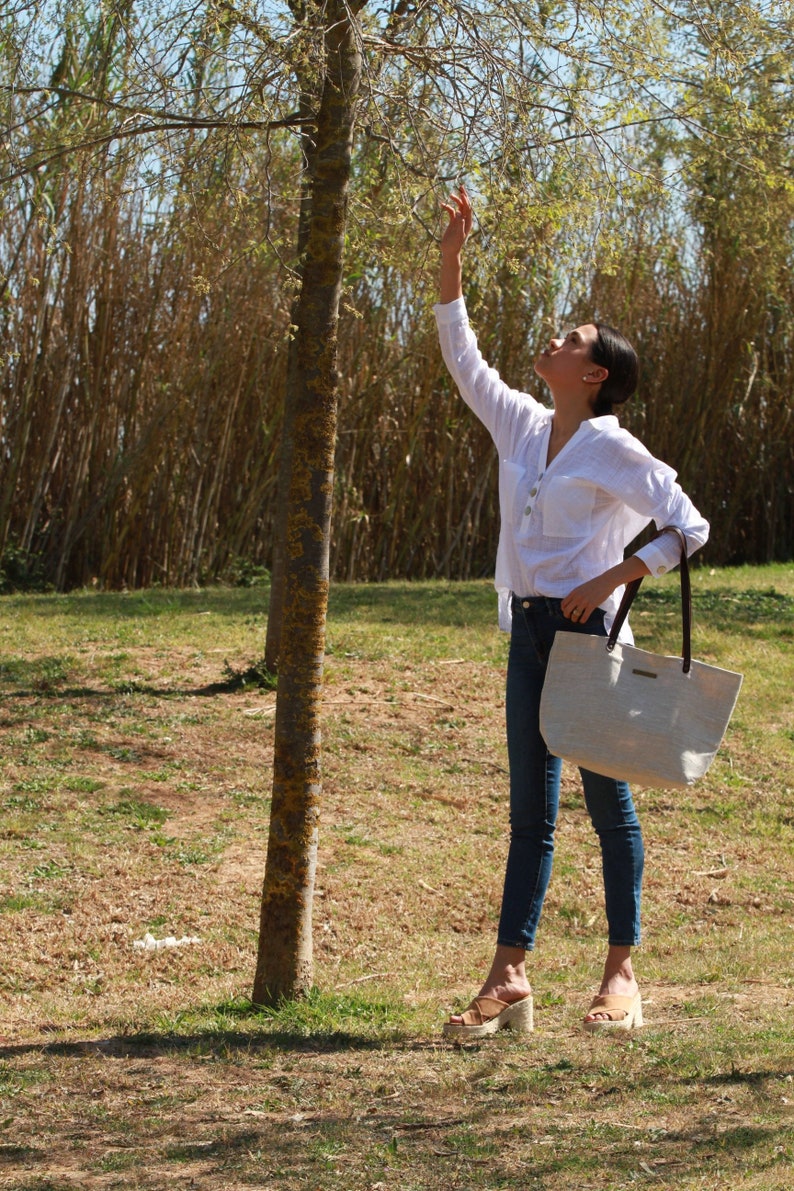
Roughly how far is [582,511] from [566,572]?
0.53ft

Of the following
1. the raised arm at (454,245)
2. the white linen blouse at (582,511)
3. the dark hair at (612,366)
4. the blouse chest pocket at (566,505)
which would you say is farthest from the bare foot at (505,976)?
the raised arm at (454,245)

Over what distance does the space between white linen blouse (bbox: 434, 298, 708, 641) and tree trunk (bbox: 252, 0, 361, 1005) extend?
1.68 feet

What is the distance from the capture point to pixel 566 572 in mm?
3537

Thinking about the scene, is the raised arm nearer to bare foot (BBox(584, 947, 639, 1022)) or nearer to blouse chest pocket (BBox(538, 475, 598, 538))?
blouse chest pocket (BBox(538, 475, 598, 538))

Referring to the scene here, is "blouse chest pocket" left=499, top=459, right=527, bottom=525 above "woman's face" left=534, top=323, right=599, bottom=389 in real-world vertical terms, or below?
below

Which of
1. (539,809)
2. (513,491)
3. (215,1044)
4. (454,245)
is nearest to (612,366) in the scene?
(513,491)

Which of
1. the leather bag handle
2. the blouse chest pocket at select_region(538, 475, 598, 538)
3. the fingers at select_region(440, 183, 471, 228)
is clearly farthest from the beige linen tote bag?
the fingers at select_region(440, 183, 471, 228)

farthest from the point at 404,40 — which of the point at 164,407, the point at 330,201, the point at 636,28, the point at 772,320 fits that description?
the point at 772,320

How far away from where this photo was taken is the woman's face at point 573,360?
144 inches

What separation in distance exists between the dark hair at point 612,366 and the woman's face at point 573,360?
0.6 inches

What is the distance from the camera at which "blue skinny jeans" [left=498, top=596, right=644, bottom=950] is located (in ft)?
11.7

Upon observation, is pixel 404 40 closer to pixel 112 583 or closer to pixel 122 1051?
pixel 122 1051

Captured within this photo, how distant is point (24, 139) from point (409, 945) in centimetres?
312

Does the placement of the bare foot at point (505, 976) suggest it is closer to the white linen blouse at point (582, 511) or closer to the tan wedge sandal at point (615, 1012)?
the tan wedge sandal at point (615, 1012)
